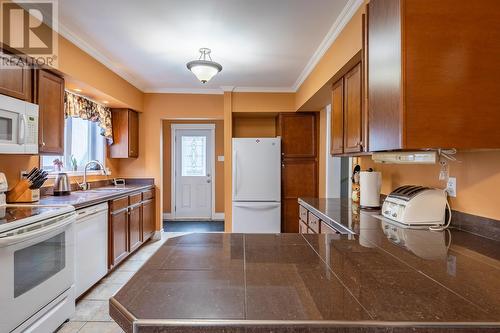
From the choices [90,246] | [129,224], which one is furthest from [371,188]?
[129,224]

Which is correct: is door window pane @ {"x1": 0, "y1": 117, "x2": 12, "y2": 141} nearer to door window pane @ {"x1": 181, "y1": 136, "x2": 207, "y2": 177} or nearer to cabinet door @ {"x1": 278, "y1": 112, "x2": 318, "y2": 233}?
cabinet door @ {"x1": 278, "y1": 112, "x2": 318, "y2": 233}

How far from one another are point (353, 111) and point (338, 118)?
14.5 inches

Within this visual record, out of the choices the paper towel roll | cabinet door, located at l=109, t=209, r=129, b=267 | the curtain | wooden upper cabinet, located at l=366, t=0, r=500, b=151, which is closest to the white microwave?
the curtain

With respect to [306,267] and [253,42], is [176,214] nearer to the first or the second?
[253,42]

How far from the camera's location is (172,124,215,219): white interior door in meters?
6.17

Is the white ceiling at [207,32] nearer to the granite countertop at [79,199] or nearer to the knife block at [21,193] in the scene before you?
→ the knife block at [21,193]

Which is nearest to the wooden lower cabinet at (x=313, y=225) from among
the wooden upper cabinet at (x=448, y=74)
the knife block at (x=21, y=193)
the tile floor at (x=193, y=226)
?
the wooden upper cabinet at (x=448, y=74)

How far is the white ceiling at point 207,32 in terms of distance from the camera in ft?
7.28

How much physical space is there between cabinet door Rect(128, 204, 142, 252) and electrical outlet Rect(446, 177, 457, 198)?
328 cm

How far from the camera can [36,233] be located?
176cm

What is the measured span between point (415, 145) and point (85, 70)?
3.09 m

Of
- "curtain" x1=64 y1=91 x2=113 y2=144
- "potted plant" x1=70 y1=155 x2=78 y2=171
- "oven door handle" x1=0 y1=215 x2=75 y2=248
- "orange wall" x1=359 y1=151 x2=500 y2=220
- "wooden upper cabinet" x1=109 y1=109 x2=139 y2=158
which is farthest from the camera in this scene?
"wooden upper cabinet" x1=109 y1=109 x2=139 y2=158

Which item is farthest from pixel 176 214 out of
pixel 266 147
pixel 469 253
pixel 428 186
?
pixel 469 253

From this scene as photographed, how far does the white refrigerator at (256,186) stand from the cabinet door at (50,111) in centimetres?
226
